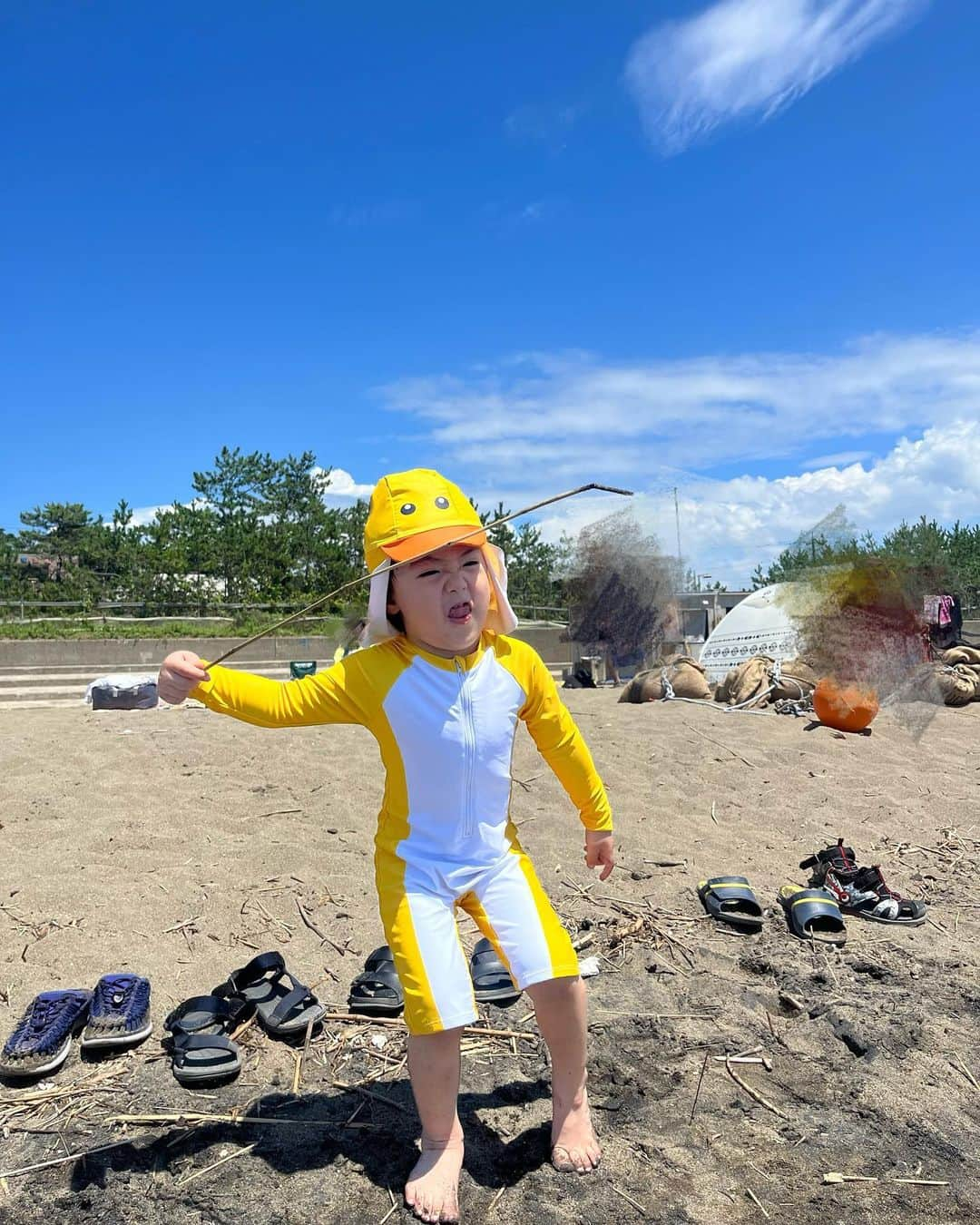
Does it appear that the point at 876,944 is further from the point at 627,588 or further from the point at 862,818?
the point at 627,588

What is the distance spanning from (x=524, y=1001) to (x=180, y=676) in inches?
77.1

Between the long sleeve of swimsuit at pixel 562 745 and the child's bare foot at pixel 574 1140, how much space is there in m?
0.75

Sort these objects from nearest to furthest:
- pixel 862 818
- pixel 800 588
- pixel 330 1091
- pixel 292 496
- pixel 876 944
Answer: pixel 330 1091 < pixel 876 944 < pixel 862 818 < pixel 800 588 < pixel 292 496

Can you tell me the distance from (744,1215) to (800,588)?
983 centimetres

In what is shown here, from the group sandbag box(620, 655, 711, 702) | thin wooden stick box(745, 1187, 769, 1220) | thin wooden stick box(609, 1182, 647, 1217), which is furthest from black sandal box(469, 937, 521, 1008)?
sandbag box(620, 655, 711, 702)

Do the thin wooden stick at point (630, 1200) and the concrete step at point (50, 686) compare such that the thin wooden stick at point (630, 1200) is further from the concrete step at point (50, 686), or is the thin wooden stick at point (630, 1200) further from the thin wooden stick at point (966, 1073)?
the concrete step at point (50, 686)

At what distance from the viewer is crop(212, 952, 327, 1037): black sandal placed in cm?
323

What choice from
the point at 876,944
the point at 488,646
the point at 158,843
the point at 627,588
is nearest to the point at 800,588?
the point at 627,588

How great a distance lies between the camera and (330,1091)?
2945mm

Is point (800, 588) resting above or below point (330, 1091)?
above

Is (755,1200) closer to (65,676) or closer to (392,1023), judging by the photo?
(392,1023)

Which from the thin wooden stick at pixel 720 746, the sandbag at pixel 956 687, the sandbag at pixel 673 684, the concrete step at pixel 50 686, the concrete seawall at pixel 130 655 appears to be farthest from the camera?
the concrete seawall at pixel 130 655

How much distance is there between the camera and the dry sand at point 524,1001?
2445mm

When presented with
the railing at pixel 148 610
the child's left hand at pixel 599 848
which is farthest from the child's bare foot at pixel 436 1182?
the railing at pixel 148 610
